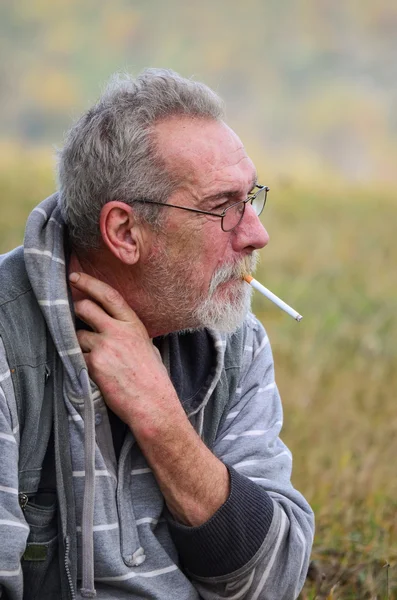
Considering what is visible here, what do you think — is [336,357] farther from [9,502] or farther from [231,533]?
[9,502]

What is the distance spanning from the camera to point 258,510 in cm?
258

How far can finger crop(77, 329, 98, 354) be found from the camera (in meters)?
2.54

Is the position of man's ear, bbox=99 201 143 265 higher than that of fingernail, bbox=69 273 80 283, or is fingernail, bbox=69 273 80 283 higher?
man's ear, bbox=99 201 143 265

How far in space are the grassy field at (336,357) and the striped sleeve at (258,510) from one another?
0.51m

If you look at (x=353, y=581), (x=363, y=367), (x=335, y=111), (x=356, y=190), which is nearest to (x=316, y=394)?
(x=363, y=367)

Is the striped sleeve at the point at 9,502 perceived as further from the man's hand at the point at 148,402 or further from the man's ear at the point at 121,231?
the man's ear at the point at 121,231

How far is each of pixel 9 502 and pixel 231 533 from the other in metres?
0.61

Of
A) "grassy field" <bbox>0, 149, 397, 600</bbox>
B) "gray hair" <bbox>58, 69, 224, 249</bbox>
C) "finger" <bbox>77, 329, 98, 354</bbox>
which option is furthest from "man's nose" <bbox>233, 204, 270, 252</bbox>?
"grassy field" <bbox>0, 149, 397, 600</bbox>

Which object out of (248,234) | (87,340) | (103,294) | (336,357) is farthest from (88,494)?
(336,357)

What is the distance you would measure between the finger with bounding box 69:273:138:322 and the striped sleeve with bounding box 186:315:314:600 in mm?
489

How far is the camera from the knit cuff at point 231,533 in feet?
8.34

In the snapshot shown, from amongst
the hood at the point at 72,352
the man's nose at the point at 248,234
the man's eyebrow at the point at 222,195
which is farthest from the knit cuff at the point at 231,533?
the man's eyebrow at the point at 222,195

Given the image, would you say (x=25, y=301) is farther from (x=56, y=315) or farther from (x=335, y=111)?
(x=335, y=111)

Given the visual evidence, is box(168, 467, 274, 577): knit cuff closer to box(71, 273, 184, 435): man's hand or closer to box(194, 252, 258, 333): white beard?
box(71, 273, 184, 435): man's hand
